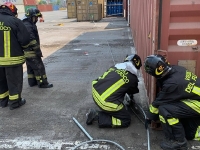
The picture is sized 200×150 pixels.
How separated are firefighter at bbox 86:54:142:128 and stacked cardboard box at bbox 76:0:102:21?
19.6 meters

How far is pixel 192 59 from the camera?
3.11 m

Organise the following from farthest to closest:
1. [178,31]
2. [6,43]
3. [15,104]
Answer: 1. [15,104]
2. [6,43]
3. [178,31]

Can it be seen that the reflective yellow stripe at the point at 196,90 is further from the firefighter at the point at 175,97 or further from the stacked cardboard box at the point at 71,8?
the stacked cardboard box at the point at 71,8

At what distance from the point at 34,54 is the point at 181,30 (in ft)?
10.7

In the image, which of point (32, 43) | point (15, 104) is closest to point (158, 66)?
point (15, 104)

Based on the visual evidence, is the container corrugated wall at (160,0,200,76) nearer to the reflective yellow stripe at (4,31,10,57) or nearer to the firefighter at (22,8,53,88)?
the reflective yellow stripe at (4,31,10,57)

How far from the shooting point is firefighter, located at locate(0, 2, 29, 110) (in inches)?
157

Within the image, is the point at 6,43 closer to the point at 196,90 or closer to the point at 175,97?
the point at 175,97

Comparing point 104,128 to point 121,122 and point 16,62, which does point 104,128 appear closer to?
point 121,122

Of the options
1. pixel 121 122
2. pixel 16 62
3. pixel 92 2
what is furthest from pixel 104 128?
pixel 92 2

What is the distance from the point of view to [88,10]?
22.5 m

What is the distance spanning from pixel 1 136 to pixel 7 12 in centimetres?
210

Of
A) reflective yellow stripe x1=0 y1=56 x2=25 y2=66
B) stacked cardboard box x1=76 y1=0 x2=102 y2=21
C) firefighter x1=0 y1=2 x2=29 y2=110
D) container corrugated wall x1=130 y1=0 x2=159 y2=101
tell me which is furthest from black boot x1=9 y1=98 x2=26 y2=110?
stacked cardboard box x1=76 y1=0 x2=102 y2=21

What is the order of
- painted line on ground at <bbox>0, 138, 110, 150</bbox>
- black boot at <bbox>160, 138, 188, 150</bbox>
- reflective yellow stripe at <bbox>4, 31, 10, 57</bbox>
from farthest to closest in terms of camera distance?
1. reflective yellow stripe at <bbox>4, 31, 10, 57</bbox>
2. painted line on ground at <bbox>0, 138, 110, 150</bbox>
3. black boot at <bbox>160, 138, 188, 150</bbox>
